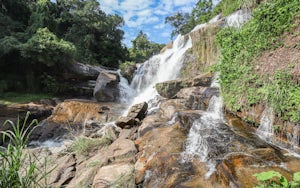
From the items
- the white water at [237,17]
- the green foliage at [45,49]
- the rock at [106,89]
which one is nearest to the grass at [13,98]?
the green foliage at [45,49]

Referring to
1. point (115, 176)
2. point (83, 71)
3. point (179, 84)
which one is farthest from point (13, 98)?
point (115, 176)

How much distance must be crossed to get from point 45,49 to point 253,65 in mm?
Answer: 11876

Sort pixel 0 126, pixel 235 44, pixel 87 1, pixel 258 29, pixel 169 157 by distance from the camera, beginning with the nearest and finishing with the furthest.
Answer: pixel 169 157 → pixel 258 29 → pixel 235 44 → pixel 0 126 → pixel 87 1

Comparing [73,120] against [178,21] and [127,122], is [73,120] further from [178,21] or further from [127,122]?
[178,21]

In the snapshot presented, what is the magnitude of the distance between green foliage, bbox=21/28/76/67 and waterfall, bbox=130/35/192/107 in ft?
17.4

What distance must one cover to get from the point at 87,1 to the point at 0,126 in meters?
20.0

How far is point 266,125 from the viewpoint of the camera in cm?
436

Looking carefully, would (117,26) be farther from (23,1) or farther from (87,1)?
(23,1)

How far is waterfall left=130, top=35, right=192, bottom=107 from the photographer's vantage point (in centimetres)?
1223

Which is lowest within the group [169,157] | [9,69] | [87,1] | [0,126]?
[0,126]

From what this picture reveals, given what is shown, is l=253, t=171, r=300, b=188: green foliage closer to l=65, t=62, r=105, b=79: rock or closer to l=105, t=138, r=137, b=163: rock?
l=105, t=138, r=137, b=163: rock

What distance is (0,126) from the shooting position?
710 cm

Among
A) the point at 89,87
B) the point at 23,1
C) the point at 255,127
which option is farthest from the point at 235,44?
the point at 23,1

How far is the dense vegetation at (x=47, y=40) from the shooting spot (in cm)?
1194
